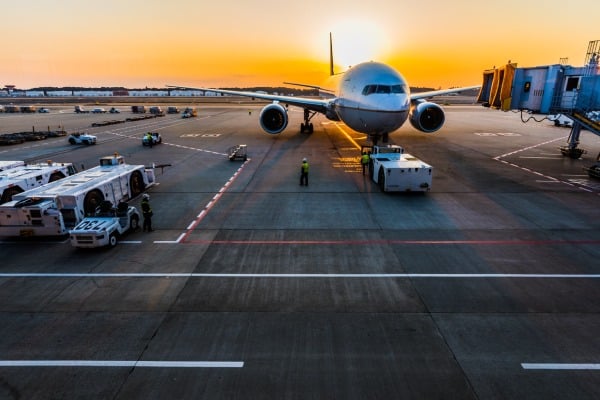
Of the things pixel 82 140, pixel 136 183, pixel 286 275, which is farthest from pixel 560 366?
pixel 82 140

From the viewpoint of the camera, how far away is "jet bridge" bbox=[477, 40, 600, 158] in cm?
2619

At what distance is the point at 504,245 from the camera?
13.8m

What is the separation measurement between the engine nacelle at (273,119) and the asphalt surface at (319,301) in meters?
17.6

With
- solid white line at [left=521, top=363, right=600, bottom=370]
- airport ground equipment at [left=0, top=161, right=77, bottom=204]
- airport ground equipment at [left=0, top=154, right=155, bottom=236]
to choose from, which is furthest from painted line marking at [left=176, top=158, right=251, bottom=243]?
solid white line at [left=521, top=363, right=600, bottom=370]

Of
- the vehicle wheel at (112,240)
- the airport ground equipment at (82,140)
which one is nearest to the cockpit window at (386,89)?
the vehicle wheel at (112,240)

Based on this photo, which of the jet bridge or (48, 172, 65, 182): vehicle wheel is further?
the jet bridge

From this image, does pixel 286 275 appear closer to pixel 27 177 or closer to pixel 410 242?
pixel 410 242

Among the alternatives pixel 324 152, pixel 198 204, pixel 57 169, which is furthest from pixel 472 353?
pixel 324 152

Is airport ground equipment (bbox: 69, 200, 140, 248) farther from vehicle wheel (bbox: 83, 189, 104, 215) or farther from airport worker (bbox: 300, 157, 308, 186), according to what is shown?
airport worker (bbox: 300, 157, 308, 186)

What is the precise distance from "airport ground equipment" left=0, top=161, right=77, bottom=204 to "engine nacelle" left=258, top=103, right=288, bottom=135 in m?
19.6

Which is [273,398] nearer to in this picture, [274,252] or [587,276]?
[274,252]

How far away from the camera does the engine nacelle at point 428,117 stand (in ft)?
110

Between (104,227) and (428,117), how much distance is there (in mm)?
30481

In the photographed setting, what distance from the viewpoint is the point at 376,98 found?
2541 centimetres
